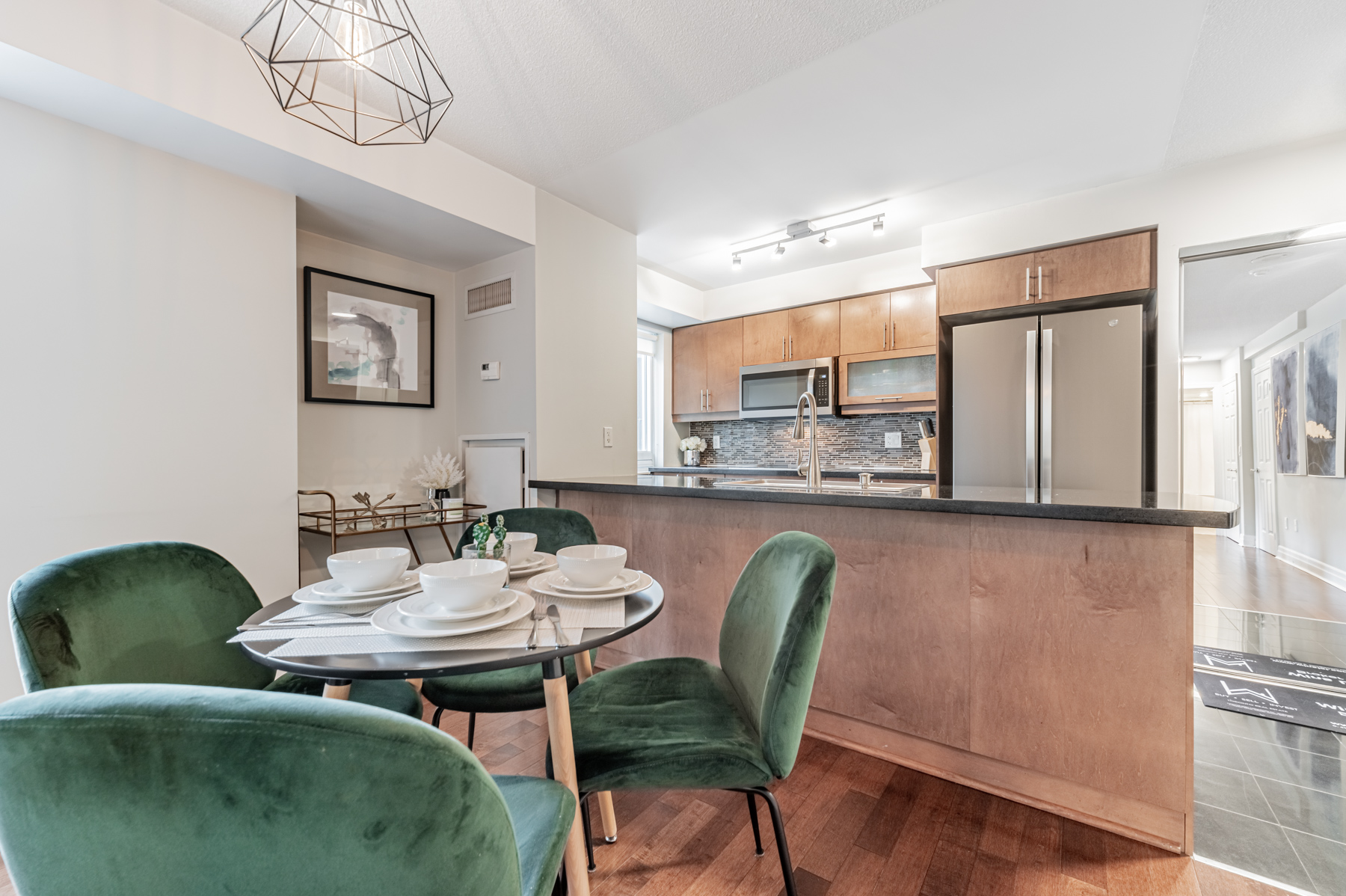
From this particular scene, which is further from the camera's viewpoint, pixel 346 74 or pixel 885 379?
pixel 885 379

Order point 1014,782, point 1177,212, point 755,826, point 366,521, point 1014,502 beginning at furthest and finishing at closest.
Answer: point 1177,212 < point 366,521 < point 1014,782 < point 1014,502 < point 755,826

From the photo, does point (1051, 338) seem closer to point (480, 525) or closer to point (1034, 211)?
point (1034, 211)

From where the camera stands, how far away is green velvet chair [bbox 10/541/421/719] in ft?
3.38

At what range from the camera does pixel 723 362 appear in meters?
4.87

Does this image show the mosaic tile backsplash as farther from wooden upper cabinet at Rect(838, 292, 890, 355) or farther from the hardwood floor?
the hardwood floor

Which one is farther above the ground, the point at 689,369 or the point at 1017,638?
the point at 689,369

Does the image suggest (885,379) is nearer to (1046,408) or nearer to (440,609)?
(1046,408)

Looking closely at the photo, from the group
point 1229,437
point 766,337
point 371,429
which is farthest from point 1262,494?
point 371,429

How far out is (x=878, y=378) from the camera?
4.12 meters

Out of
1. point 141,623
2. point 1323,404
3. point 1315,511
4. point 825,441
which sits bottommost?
point 1315,511

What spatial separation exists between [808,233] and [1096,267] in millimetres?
1553

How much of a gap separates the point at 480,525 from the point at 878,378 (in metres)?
3.51

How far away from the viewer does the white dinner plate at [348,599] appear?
1153 millimetres

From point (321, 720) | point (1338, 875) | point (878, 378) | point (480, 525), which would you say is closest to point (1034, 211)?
point (878, 378)
